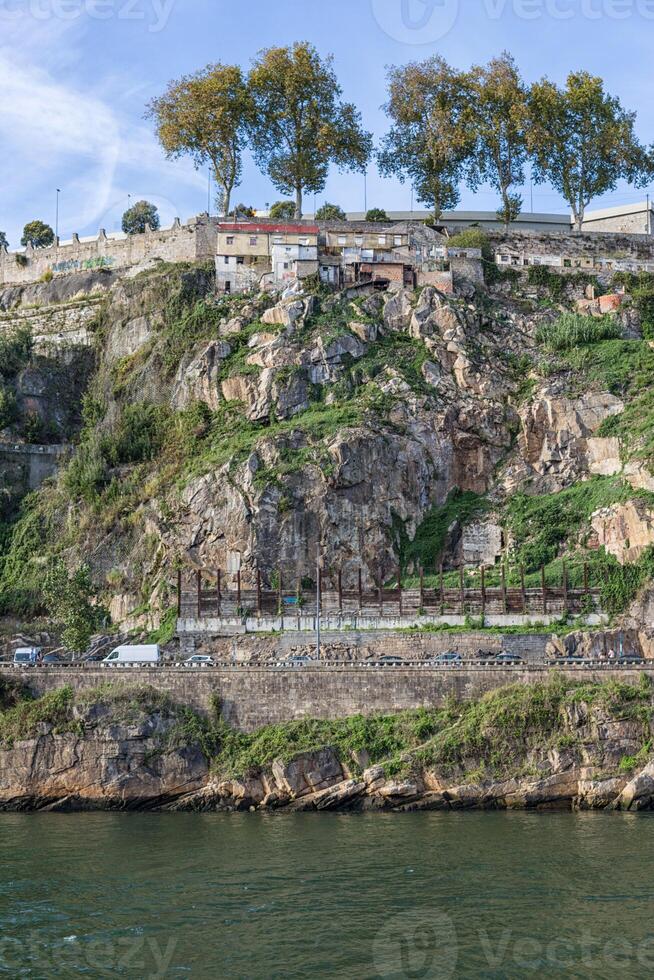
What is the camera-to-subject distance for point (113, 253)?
102 m

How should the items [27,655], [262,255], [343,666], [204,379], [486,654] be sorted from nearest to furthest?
1. [343,666]
2. [486,654]
3. [27,655]
4. [204,379]
5. [262,255]

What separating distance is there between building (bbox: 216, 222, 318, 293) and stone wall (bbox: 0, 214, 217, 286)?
8.94ft

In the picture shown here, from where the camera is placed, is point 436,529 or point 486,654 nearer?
point 486,654

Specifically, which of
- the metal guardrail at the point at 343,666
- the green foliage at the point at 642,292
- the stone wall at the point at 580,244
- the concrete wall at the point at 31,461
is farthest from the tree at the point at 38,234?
the metal guardrail at the point at 343,666

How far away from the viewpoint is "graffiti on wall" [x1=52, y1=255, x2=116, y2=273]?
335ft

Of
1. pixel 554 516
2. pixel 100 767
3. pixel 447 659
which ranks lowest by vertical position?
pixel 100 767

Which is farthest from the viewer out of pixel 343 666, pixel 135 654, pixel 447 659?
pixel 135 654

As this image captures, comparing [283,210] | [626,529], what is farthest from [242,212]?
[626,529]

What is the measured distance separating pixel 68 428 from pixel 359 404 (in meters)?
24.6

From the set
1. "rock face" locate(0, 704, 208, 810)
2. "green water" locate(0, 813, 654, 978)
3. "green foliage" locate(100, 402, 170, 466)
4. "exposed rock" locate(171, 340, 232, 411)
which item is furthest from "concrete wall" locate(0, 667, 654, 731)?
"exposed rock" locate(171, 340, 232, 411)

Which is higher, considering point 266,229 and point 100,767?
point 266,229

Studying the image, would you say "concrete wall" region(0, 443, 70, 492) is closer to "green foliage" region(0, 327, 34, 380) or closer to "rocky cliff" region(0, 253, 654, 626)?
"rocky cliff" region(0, 253, 654, 626)

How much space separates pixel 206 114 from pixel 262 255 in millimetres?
13154

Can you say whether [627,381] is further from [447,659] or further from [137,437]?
[137,437]
